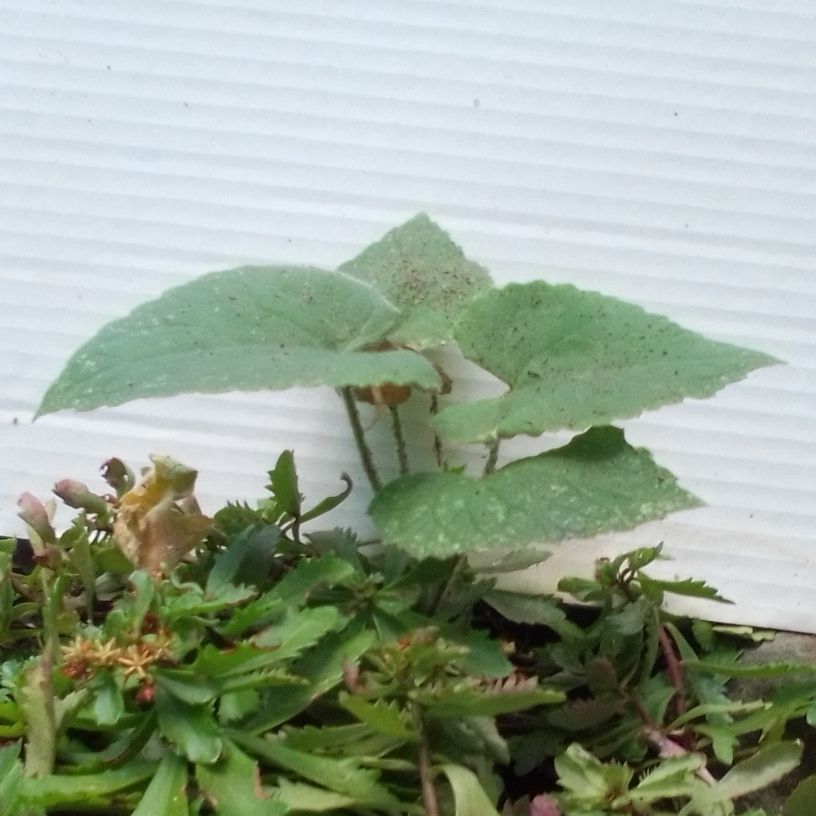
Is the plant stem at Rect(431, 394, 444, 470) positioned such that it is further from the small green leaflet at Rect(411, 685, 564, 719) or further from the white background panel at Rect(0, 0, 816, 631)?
the small green leaflet at Rect(411, 685, 564, 719)

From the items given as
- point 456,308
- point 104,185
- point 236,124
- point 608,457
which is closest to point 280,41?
point 236,124

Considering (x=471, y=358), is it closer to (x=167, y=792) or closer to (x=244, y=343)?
(x=244, y=343)

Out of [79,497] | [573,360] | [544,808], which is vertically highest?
[573,360]

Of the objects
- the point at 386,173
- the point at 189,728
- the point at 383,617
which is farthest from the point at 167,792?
the point at 386,173

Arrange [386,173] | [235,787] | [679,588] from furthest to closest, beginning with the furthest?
[386,173], [679,588], [235,787]

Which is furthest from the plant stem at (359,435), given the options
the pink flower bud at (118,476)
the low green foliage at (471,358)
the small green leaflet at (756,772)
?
the small green leaflet at (756,772)

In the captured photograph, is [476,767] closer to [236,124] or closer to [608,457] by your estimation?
[608,457]

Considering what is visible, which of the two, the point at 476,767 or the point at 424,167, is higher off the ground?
the point at 424,167

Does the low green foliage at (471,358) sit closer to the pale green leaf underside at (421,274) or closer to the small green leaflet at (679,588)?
the pale green leaf underside at (421,274)
